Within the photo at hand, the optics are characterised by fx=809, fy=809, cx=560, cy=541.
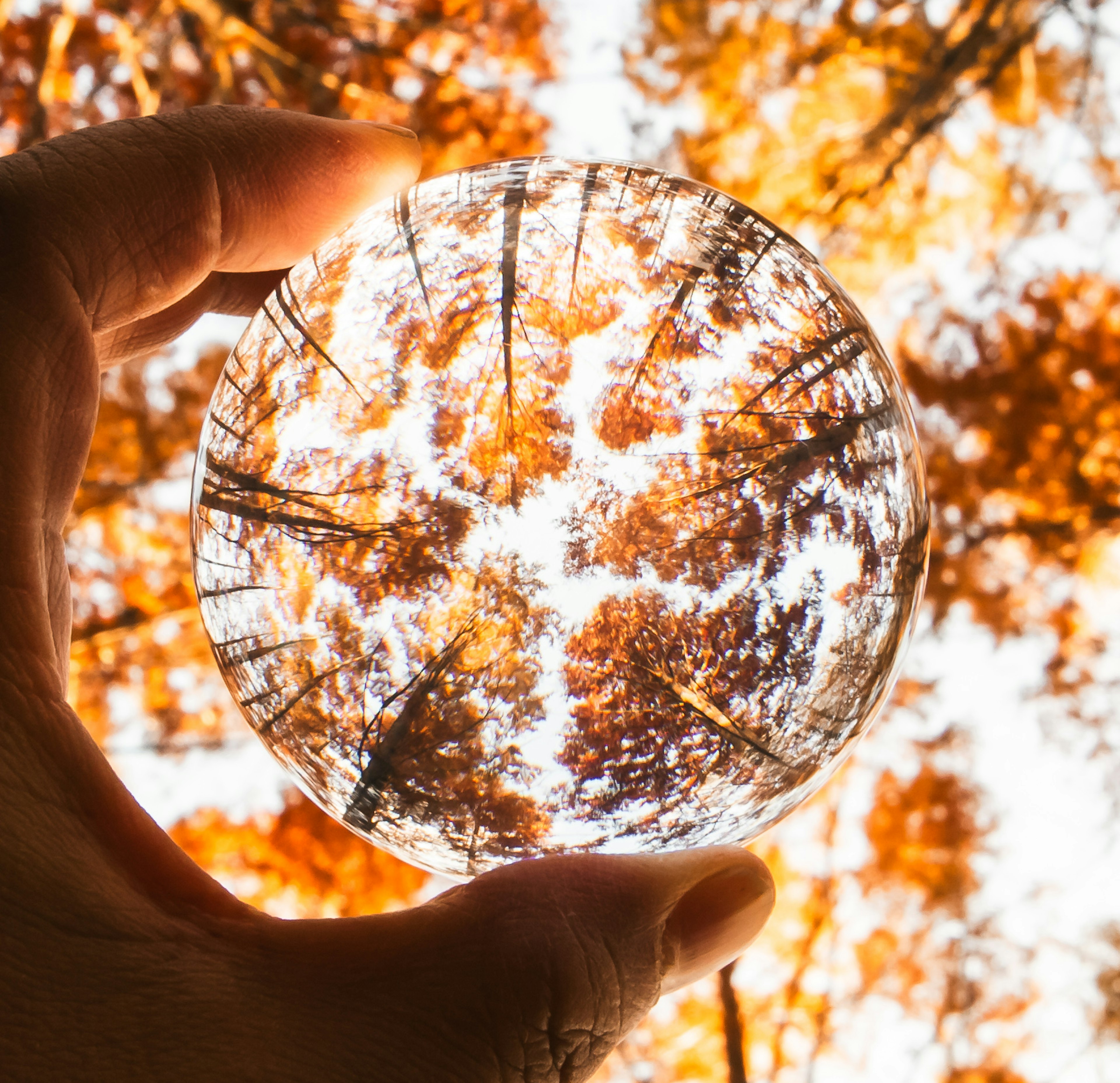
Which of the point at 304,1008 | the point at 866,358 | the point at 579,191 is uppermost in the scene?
the point at 579,191

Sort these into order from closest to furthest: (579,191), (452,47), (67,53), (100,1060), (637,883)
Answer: (100,1060) → (637,883) → (579,191) → (67,53) → (452,47)

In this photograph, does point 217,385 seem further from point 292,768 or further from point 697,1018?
point 697,1018

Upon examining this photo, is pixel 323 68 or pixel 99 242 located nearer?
pixel 99 242

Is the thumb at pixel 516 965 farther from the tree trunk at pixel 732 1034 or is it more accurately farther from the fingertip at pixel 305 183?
the tree trunk at pixel 732 1034

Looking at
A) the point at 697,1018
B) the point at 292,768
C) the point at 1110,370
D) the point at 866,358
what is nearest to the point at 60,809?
the point at 292,768

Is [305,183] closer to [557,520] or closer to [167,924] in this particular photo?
[557,520]

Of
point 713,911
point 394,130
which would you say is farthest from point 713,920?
point 394,130

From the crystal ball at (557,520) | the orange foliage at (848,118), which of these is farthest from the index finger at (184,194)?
the orange foliage at (848,118)
